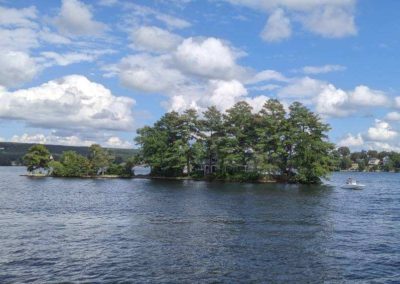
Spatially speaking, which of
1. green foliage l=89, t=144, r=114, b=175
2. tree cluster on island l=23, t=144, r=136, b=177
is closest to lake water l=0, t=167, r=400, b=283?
green foliage l=89, t=144, r=114, b=175

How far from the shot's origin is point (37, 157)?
466 ft

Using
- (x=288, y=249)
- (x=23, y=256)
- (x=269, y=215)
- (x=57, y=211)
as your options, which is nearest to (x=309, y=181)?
(x=269, y=215)

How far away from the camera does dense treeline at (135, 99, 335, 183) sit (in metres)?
110

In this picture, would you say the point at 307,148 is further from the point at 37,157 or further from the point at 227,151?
the point at 37,157

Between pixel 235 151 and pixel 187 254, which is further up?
pixel 235 151

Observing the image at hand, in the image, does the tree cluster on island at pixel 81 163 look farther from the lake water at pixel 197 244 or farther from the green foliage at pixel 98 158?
the lake water at pixel 197 244

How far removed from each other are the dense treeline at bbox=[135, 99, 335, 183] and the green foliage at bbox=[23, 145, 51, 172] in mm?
31406

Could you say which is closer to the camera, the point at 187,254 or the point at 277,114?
the point at 187,254

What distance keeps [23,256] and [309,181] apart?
91914mm

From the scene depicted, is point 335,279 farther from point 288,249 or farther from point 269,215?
point 269,215

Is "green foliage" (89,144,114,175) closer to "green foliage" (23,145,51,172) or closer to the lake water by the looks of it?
"green foliage" (23,145,51,172)

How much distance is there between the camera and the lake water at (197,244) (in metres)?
24.8

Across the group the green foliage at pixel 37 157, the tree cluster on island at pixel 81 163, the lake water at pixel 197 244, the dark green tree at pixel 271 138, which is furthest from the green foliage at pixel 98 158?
the lake water at pixel 197 244

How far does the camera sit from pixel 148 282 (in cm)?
2305
